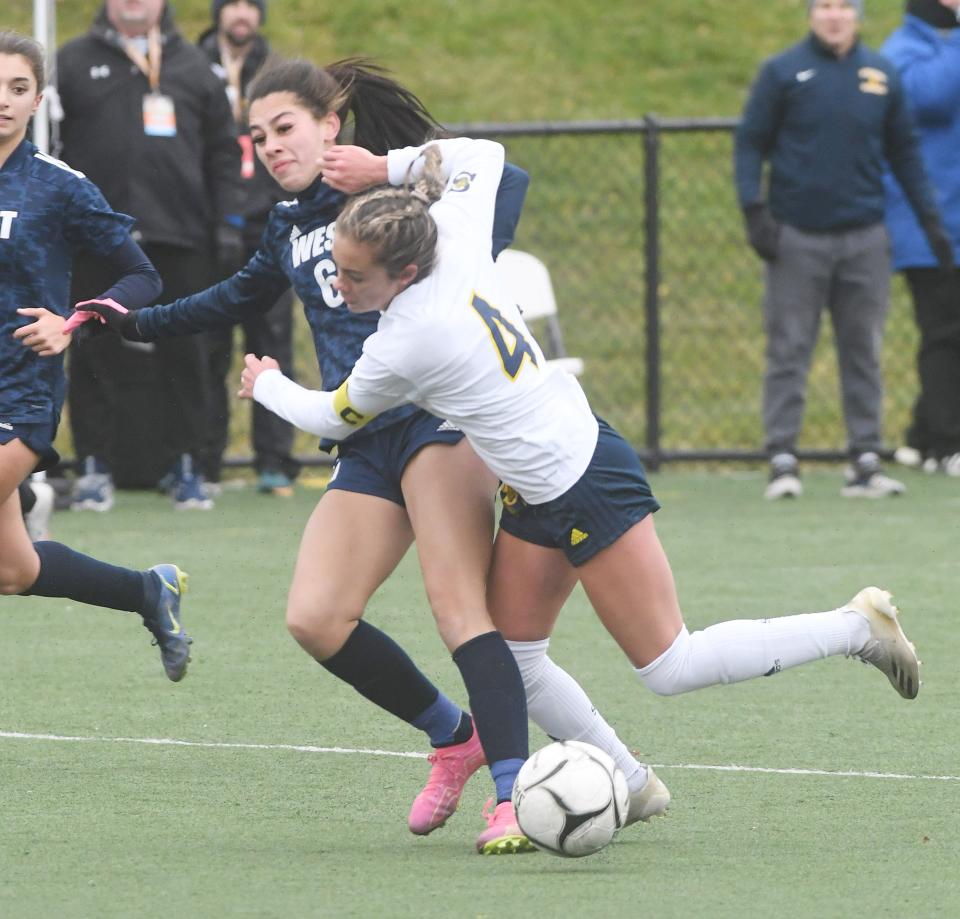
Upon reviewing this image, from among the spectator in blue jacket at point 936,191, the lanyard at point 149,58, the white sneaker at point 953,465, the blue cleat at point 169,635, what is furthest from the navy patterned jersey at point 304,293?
the white sneaker at point 953,465

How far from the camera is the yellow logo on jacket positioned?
33.4 feet

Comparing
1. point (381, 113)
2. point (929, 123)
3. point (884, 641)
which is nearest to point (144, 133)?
point (929, 123)

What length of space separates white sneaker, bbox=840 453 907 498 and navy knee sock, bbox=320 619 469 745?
241 inches

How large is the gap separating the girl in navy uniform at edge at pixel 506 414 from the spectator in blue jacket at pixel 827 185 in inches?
225

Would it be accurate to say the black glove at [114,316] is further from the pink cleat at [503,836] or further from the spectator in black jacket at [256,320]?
the spectator in black jacket at [256,320]

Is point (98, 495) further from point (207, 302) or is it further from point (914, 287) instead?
point (207, 302)

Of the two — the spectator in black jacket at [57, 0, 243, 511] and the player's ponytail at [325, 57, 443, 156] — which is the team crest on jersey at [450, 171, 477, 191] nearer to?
the player's ponytail at [325, 57, 443, 156]

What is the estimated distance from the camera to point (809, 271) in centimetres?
1024

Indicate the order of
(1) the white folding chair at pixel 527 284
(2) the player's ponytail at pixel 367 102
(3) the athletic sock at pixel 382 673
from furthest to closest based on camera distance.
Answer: (1) the white folding chair at pixel 527 284 < (2) the player's ponytail at pixel 367 102 < (3) the athletic sock at pixel 382 673

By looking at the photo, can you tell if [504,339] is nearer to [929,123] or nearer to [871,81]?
[871,81]

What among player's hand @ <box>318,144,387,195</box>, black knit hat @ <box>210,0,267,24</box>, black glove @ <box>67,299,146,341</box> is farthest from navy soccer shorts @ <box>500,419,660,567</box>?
black knit hat @ <box>210,0,267,24</box>

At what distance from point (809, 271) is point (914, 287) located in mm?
1143

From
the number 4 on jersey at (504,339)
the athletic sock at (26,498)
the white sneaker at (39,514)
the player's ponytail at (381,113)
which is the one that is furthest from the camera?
the white sneaker at (39,514)

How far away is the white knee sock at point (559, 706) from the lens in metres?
4.66
